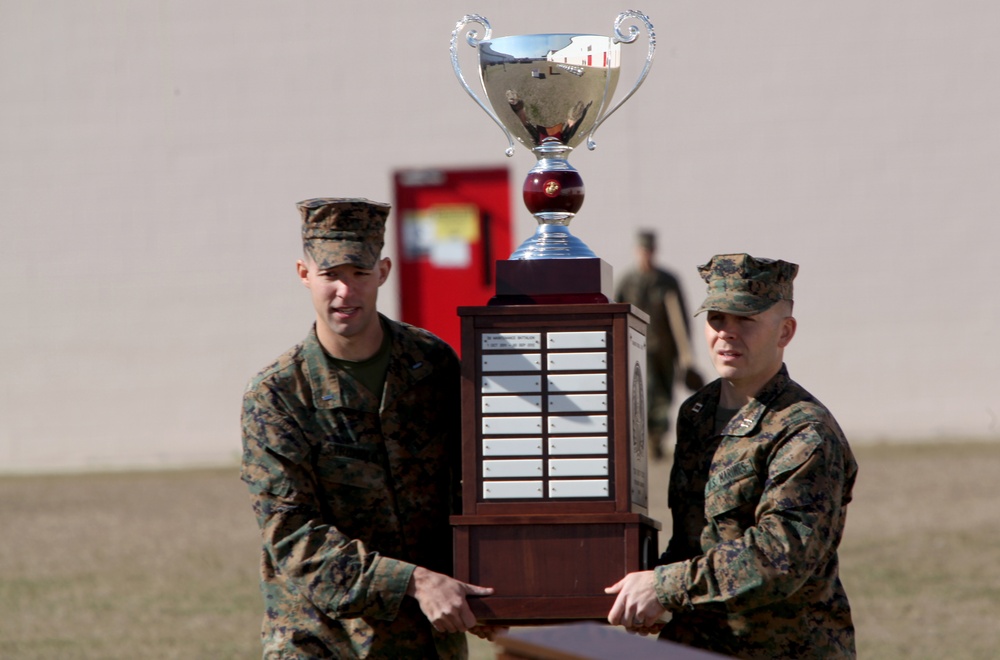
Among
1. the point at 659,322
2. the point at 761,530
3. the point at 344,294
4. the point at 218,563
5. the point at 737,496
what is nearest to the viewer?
the point at 761,530

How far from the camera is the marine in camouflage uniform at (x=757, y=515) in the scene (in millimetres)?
3670

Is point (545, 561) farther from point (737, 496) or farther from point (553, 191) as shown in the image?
point (553, 191)

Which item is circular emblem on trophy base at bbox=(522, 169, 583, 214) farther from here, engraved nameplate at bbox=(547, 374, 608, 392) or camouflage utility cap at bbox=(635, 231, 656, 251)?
camouflage utility cap at bbox=(635, 231, 656, 251)

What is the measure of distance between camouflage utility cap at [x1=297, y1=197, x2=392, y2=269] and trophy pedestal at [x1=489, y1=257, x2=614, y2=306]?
35 cm

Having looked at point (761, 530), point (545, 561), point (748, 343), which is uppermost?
point (748, 343)

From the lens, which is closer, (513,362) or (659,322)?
(513,362)

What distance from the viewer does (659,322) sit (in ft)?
39.3

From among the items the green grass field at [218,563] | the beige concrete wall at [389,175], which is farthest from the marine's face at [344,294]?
the beige concrete wall at [389,175]

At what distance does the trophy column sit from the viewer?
385 centimetres

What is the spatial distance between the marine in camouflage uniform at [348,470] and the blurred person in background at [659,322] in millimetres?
7563

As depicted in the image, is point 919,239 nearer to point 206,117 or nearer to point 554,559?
point 206,117

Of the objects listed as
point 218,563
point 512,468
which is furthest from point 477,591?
point 218,563

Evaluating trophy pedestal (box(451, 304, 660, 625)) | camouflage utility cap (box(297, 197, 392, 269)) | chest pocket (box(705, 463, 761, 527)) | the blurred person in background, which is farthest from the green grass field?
camouflage utility cap (box(297, 197, 392, 269))

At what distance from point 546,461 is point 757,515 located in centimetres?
54
